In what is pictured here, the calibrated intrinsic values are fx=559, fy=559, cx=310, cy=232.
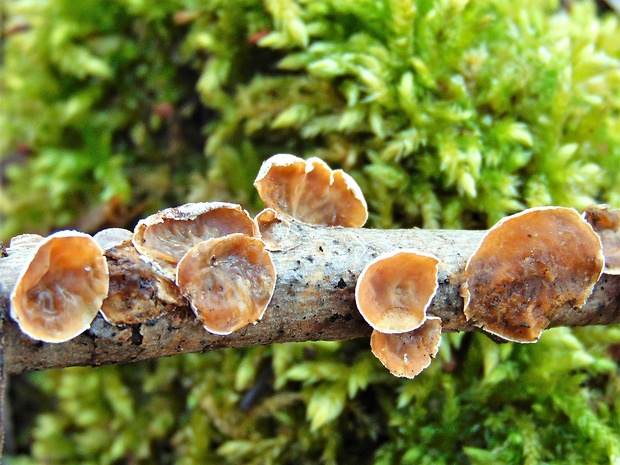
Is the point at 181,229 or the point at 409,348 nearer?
the point at 181,229

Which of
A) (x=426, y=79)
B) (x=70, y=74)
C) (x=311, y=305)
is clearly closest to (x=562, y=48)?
(x=426, y=79)

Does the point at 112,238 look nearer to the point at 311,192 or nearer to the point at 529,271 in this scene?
the point at 311,192

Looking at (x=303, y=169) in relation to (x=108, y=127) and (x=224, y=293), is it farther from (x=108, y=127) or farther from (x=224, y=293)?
(x=108, y=127)

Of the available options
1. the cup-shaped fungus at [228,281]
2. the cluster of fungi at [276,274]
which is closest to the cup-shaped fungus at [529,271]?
the cluster of fungi at [276,274]

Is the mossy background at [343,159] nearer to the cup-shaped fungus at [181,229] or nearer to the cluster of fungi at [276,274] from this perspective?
the cluster of fungi at [276,274]

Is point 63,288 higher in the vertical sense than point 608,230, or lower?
higher

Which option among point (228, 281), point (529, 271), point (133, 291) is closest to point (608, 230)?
Answer: point (529, 271)

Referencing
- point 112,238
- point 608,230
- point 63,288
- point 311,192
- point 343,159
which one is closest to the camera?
point 63,288
